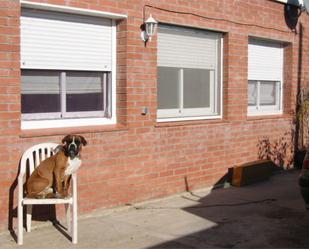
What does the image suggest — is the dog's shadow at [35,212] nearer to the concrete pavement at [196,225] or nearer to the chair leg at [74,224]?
the concrete pavement at [196,225]

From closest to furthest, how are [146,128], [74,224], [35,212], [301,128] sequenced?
1. [74,224]
2. [35,212]
3. [146,128]
4. [301,128]

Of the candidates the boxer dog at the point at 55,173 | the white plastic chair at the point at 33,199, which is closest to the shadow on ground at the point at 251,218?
the white plastic chair at the point at 33,199

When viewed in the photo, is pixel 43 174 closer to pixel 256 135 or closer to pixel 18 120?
pixel 18 120

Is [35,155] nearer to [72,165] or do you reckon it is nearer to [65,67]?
[72,165]

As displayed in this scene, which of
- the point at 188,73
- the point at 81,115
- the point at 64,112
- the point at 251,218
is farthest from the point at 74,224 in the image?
the point at 188,73

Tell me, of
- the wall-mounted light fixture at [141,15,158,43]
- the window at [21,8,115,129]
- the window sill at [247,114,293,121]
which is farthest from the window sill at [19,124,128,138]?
the window sill at [247,114,293,121]

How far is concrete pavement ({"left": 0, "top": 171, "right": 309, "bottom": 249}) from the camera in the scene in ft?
20.1

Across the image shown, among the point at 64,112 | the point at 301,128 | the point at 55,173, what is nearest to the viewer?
the point at 55,173

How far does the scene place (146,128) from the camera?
805 cm

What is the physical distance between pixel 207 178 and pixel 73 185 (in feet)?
12.1

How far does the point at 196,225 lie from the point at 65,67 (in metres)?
2.78

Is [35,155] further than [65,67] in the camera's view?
No

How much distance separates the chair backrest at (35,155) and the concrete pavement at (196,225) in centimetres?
81

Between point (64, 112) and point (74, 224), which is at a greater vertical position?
point (64, 112)
